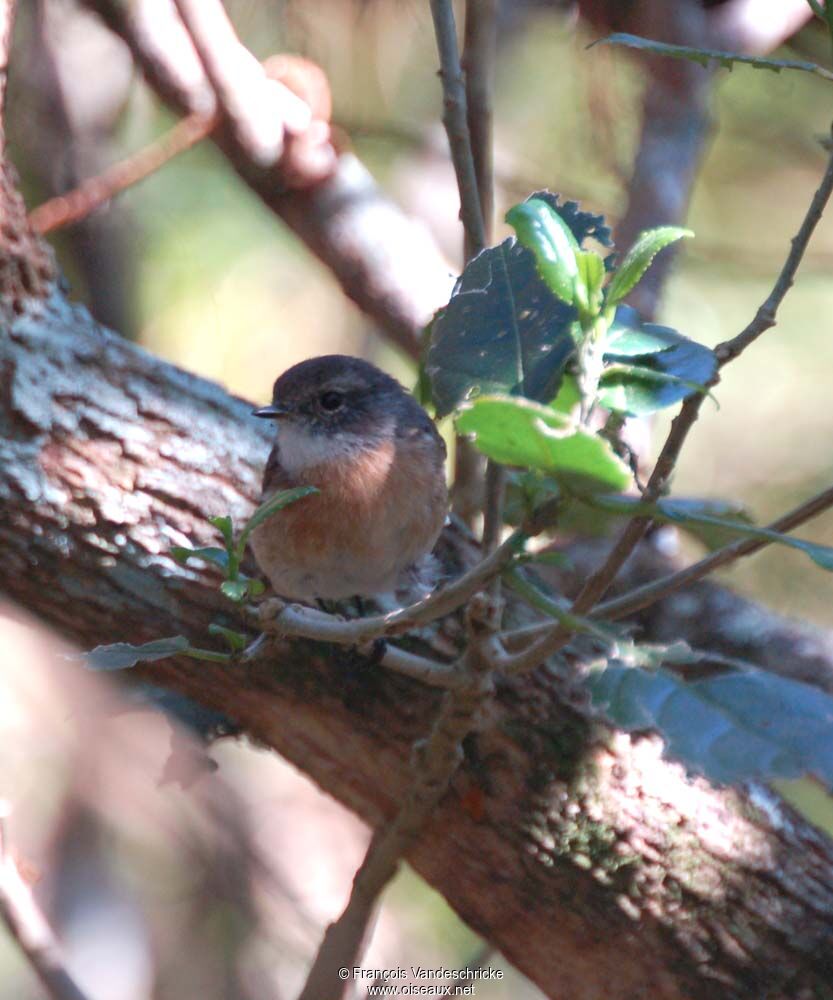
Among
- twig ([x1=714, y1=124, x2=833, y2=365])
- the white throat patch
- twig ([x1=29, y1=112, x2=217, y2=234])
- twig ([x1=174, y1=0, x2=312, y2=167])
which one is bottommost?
twig ([x1=714, y1=124, x2=833, y2=365])

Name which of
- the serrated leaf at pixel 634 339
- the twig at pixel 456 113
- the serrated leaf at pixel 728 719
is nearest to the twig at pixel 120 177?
the twig at pixel 456 113

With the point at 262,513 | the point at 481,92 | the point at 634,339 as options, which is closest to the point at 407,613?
the point at 262,513

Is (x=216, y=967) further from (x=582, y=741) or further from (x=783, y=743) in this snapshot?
(x=783, y=743)

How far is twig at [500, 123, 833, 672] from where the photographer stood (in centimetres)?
159

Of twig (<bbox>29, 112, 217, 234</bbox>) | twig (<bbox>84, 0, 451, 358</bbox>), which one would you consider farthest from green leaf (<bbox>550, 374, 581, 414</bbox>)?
twig (<bbox>29, 112, 217, 234</bbox>)

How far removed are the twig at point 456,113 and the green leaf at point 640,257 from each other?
985mm

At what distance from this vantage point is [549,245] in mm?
1513

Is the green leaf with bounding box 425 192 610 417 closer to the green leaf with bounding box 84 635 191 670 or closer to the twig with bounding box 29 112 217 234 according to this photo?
the green leaf with bounding box 84 635 191 670

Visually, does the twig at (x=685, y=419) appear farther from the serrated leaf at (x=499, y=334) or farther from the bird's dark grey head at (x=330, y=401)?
the bird's dark grey head at (x=330, y=401)

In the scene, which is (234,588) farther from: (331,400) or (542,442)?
(331,400)

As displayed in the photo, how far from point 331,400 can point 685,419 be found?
1664mm

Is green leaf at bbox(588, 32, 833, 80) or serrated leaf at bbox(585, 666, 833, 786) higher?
green leaf at bbox(588, 32, 833, 80)

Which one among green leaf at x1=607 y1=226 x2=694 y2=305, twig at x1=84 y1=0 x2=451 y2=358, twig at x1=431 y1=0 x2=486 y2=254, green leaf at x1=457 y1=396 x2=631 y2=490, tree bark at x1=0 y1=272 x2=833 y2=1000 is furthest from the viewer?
twig at x1=84 y1=0 x2=451 y2=358

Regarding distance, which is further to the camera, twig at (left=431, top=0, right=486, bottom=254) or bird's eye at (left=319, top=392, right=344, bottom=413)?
bird's eye at (left=319, top=392, right=344, bottom=413)
